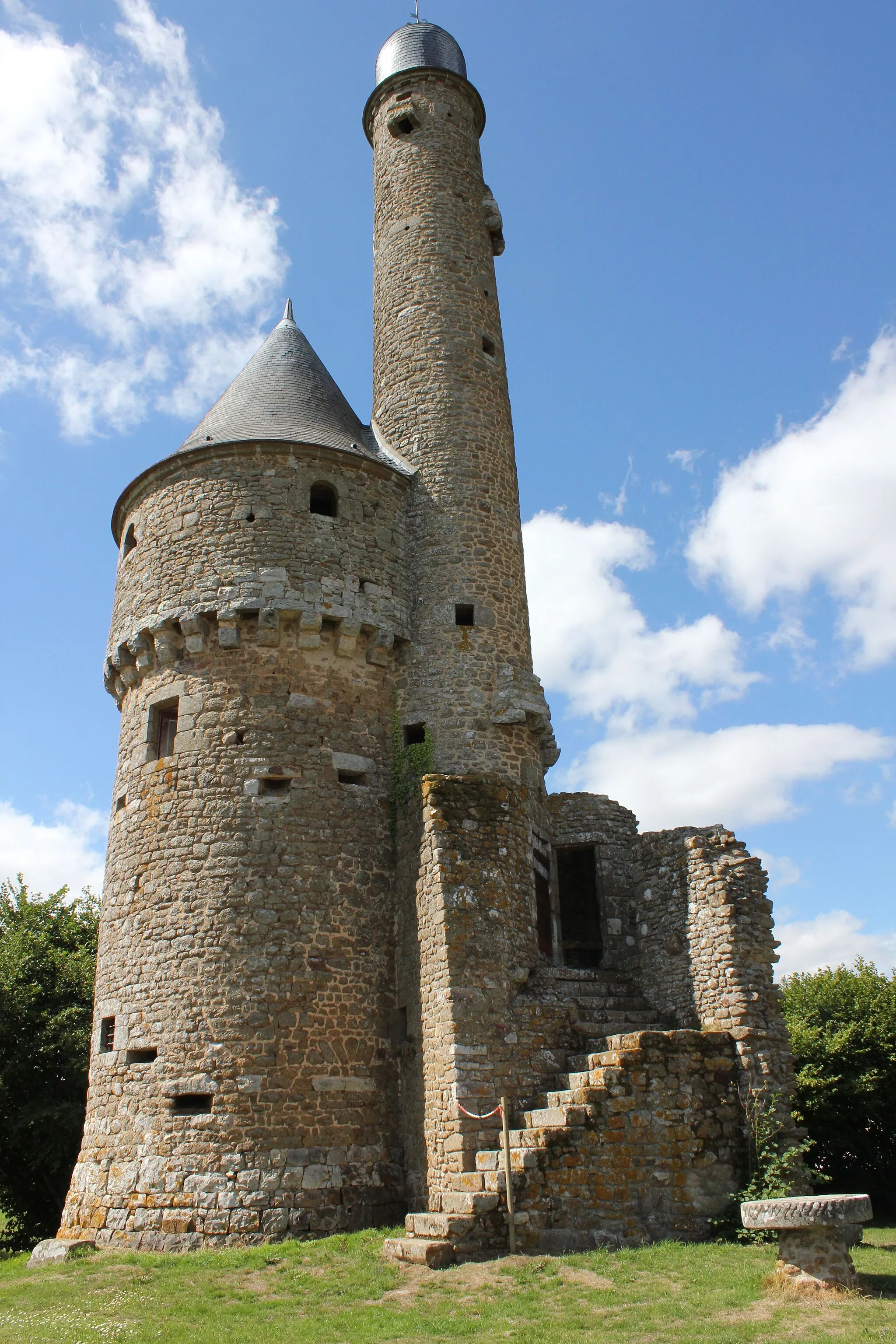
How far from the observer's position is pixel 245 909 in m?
12.6

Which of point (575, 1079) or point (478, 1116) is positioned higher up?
point (575, 1079)

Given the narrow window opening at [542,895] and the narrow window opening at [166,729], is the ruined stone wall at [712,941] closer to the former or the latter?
the narrow window opening at [542,895]

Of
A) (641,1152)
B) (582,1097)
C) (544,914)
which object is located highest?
(544,914)

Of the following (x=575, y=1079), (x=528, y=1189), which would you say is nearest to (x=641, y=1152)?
(x=575, y=1079)

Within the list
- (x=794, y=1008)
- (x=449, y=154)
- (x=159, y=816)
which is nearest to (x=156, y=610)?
(x=159, y=816)

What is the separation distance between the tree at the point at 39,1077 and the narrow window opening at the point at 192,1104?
6992 mm

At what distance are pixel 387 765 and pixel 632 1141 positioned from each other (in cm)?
586

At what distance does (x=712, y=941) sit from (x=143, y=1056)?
7.25m

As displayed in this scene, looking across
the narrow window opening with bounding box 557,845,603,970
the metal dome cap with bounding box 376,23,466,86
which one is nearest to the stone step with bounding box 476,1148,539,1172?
the narrow window opening with bounding box 557,845,603,970

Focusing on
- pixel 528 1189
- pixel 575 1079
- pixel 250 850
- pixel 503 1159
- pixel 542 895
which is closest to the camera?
pixel 528 1189

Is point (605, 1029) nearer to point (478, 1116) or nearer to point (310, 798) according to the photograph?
point (478, 1116)

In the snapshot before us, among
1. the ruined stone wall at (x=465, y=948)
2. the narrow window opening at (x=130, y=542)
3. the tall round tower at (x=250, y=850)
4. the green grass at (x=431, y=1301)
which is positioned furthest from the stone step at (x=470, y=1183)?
the narrow window opening at (x=130, y=542)

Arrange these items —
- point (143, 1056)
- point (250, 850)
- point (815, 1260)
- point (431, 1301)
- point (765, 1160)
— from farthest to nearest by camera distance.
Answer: point (250, 850), point (143, 1056), point (765, 1160), point (431, 1301), point (815, 1260)

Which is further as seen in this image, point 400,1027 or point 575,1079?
point 400,1027
